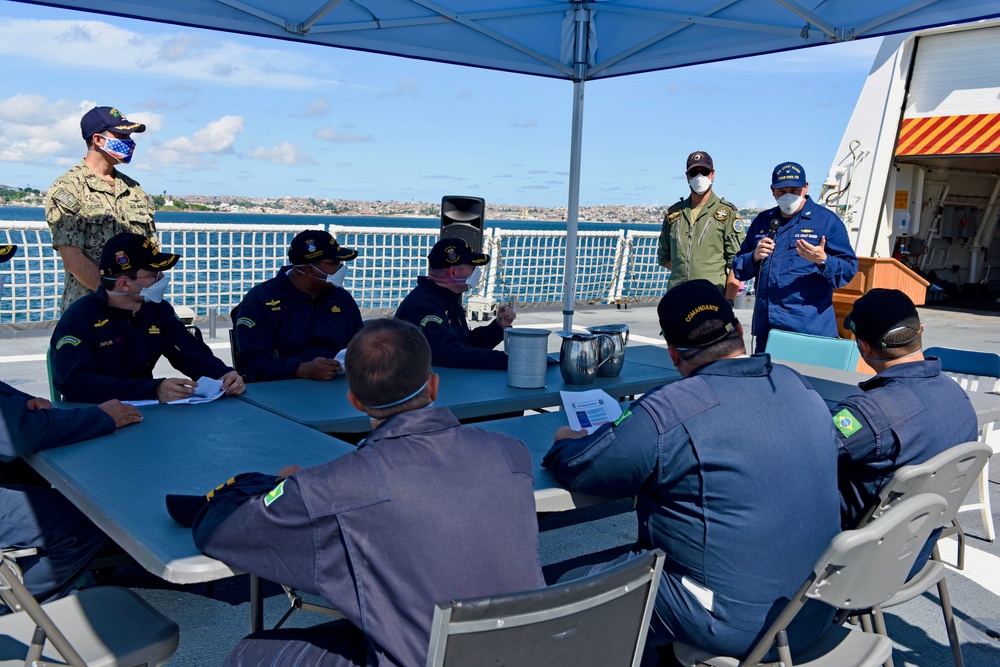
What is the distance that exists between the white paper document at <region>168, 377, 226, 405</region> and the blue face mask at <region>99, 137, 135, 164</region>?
166cm

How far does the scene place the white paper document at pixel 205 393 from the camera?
279 centimetres

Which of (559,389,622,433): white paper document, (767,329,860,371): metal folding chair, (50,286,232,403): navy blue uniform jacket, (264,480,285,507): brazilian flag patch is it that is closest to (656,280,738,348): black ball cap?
(559,389,622,433): white paper document

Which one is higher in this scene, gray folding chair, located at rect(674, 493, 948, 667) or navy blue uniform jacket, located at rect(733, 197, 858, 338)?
navy blue uniform jacket, located at rect(733, 197, 858, 338)

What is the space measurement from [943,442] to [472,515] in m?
1.45

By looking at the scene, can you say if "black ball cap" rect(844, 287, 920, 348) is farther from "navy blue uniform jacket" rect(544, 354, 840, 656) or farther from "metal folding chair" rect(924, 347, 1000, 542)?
"metal folding chair" rect(924, 347, 1000, 542)

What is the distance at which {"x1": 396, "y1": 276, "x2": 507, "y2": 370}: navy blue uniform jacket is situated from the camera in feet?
12.0

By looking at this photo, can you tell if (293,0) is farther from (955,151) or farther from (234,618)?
(955,151)

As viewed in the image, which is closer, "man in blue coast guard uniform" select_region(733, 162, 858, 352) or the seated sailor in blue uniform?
the seated sailor in blue uniform

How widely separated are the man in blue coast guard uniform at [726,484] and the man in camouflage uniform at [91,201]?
3030 millimetres

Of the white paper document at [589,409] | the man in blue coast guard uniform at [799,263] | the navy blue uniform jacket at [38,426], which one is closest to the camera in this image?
the navy blue uniform jacket at [38,426]

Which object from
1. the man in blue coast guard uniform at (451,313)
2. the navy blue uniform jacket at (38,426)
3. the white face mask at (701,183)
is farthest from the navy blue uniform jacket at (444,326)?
the white face mask at (701,183)

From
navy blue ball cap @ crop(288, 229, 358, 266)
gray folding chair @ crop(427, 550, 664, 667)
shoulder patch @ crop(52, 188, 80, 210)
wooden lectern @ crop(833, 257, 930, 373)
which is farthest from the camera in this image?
wooden lectern @ crop(833, 257, 930, 373)

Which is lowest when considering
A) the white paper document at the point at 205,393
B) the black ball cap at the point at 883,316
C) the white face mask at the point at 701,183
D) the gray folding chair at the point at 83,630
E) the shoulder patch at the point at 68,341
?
the gray folding chair at the point at 83,630

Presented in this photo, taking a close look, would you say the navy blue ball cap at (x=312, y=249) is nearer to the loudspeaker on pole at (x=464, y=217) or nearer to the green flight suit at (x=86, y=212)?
the green flight suit at (x=86, y=212)
